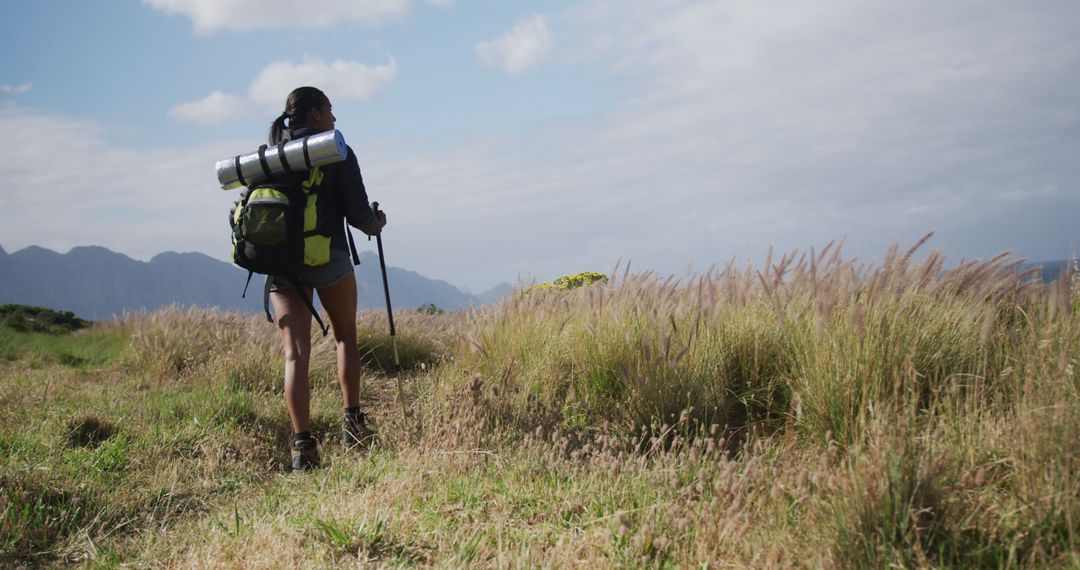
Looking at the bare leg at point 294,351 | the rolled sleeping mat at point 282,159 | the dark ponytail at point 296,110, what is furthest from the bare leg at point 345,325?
the dark ponytail at point 296,110

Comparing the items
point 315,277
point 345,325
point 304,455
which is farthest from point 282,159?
point 304,455

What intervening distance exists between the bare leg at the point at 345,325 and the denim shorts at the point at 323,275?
53mm

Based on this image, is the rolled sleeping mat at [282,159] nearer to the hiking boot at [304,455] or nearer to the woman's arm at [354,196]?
the woman's arm at [354,196]

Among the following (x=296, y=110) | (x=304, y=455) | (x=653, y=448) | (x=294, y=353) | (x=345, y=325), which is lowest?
(x=304, y=455)

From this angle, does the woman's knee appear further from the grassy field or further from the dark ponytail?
the dark ponytail

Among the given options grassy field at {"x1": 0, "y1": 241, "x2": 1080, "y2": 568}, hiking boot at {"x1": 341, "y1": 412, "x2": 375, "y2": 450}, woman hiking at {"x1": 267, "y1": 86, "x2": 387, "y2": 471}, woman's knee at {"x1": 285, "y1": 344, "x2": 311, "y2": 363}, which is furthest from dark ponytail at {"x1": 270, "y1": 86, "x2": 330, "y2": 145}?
grassy field at {"x1": 0, "y1": 241, "x2": 1080, "y2": 568}

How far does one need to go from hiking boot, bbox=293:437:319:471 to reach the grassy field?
16 centimetres

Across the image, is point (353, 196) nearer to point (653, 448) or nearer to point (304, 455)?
point (304, 455)

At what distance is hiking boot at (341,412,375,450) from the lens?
3.97 metres

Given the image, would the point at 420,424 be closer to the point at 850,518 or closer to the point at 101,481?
the point at 101,481

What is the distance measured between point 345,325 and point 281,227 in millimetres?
769

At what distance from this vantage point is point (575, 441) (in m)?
3.50

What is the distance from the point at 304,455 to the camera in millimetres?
3834

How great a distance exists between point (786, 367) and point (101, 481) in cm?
377
